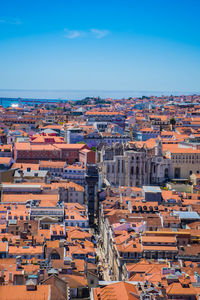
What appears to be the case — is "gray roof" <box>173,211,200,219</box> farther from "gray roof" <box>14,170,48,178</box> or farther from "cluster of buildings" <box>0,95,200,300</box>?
"gray roof" <box>14,170,48,178</box>

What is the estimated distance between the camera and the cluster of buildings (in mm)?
33094

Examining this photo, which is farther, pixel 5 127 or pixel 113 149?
pixel 5 127

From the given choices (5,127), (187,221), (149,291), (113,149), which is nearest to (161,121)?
(5,127)

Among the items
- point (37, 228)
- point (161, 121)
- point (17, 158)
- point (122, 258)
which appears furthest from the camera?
point (161, 121)

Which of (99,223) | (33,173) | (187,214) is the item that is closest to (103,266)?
(187,214)

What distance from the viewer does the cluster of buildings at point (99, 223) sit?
3309cm

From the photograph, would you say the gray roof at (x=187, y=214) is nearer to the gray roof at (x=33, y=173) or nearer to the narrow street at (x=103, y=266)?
the narrow street at (x=103, y=266)

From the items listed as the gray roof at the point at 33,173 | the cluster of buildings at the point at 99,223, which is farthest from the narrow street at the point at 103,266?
the gray roof at the point at 33,173

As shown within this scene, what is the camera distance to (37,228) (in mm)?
44938

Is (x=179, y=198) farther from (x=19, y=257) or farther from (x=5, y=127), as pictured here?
(x=5, y=127)

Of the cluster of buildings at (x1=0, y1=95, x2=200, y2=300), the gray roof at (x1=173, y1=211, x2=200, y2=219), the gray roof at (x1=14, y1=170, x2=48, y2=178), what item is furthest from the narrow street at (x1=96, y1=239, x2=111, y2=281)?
the gray roof at (x1=14, y1=170, x2=48, y2=178)

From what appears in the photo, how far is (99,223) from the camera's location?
56719mm

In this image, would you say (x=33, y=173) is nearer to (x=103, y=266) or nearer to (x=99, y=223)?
(x=99, y=223)

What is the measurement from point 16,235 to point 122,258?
942 centimetres
